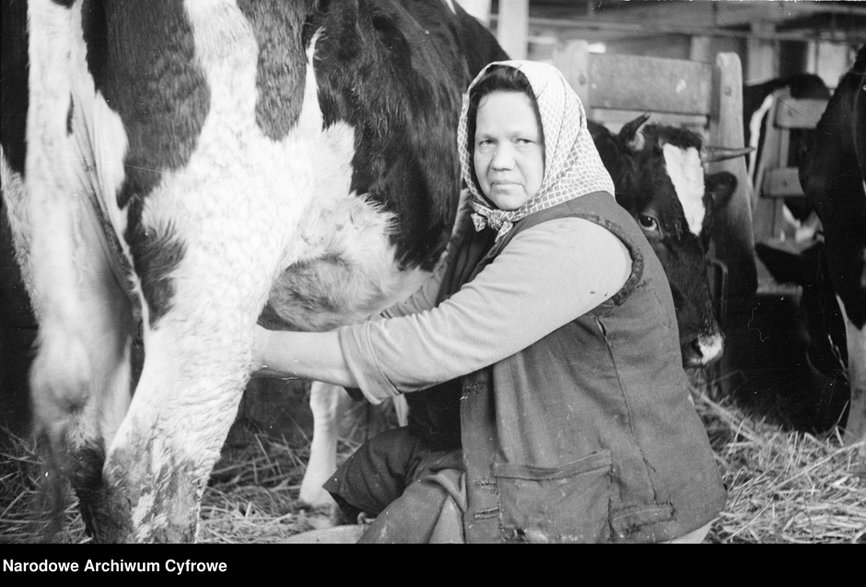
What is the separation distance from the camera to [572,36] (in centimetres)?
354

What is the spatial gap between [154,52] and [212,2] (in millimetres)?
165

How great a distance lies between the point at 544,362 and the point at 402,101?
893 mm

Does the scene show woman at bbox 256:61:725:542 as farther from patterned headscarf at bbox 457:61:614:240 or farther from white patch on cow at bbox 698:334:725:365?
white patch on cow at bbox 698:334:725:365

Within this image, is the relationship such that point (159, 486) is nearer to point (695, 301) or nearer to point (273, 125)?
point (273, 125)

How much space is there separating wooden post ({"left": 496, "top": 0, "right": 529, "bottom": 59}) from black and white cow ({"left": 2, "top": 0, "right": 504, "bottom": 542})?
3.27 ft

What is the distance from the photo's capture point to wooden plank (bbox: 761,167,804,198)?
12.1ft

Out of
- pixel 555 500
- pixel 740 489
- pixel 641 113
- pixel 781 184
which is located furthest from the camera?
pixel 781 184

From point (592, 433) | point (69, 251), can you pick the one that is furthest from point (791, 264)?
point (69, 251)

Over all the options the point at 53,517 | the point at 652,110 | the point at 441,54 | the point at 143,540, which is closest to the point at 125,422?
the point at 143,540

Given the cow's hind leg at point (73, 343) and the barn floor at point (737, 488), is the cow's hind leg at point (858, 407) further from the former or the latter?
the cow's hind leg at point (73, 343)

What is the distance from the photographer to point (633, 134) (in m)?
2.91

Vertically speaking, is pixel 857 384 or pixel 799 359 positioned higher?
pixel 799 359

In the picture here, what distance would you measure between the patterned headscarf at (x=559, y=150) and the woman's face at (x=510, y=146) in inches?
1.3

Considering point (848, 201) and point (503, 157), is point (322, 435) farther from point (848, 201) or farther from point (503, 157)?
point (848, 201)
